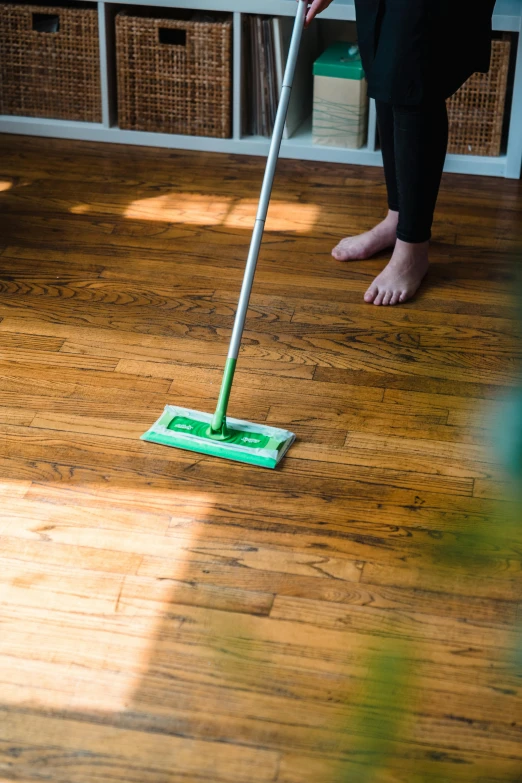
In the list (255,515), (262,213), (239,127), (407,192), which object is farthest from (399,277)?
(239,127)

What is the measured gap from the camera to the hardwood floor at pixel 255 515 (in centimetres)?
117

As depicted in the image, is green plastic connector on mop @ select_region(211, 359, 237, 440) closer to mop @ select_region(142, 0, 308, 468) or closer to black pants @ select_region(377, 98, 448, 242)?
mop @ select_region(142, 0, 308, 468)

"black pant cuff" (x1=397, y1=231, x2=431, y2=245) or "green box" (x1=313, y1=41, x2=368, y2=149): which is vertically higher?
"green box" (x1=313, y1=41, x2=368, y2=149)

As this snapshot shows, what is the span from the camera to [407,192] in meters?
1.94

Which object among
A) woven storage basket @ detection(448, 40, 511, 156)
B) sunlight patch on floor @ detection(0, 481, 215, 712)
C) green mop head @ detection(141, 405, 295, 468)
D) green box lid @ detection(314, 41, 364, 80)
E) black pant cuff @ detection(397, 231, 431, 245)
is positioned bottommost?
sunlight patch on floor @ detection(0, 481, 215, 712)

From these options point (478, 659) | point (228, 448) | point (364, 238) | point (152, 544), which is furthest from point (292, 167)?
point (478, 659)

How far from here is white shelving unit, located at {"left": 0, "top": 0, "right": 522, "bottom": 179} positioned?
2.54 meters

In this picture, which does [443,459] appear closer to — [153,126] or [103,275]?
[103,275]

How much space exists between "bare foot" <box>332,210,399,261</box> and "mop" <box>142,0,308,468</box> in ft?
1.93

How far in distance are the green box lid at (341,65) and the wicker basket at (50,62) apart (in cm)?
63

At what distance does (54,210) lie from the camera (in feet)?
7.97

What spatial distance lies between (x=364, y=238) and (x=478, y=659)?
1.19 metres

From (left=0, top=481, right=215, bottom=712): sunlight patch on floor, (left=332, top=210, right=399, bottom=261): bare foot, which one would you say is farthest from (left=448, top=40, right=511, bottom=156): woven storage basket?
(left=0, top=481, right=215, bottom=712): sunlight patch on floor

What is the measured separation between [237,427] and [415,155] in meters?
0.66
